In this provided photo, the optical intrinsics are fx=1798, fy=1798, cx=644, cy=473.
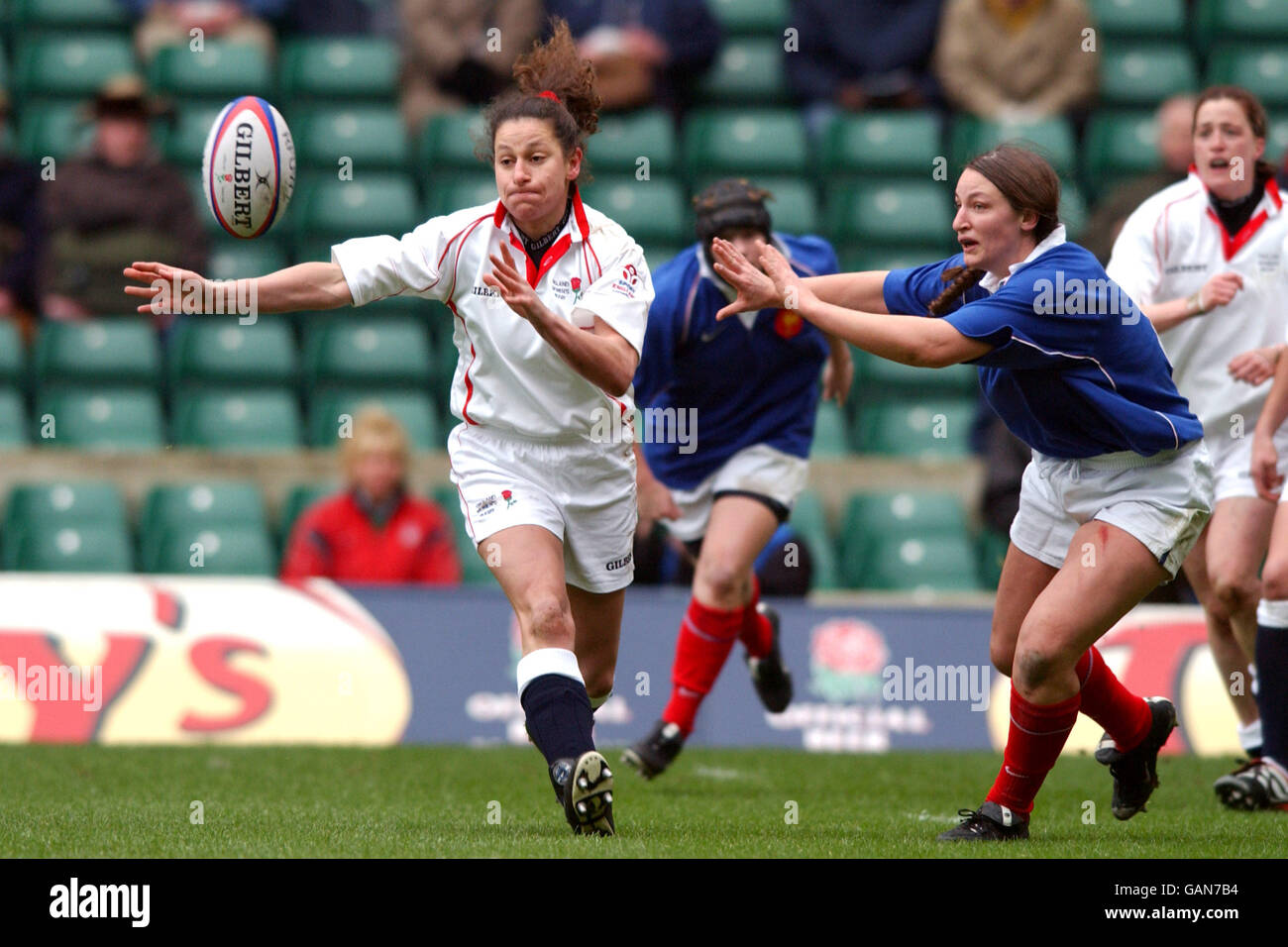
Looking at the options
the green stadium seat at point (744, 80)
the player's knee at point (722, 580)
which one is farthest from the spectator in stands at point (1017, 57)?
the player's knee at point (722, 580)

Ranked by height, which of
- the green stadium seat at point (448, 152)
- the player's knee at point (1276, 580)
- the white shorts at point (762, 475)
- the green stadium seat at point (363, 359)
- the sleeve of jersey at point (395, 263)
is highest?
the green stadium seat at point (448, 152)

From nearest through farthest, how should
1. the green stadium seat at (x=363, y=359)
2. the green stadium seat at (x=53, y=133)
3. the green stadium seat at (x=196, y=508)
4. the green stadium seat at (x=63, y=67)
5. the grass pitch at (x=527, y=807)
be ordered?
the grass pitch at (x=527, y=807) → the green stadium seat at (x=196, y=508) → the green stadium seat at (x=363, y=359) → the green stadium seat at (x=53, y=133) → the green stadium seat at (x=63, y=67)

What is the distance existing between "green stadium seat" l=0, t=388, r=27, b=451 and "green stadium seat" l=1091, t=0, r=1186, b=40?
27.4 feet

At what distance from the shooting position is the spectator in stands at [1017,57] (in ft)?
41.5

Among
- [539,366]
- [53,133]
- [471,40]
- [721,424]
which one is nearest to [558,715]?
[539,366]

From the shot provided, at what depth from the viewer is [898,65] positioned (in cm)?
1312

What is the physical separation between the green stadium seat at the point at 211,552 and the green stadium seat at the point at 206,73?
3.98 m

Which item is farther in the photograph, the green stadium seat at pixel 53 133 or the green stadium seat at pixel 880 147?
the green stadium seat at pixel 880 147

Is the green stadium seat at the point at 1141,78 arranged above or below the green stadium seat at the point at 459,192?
above

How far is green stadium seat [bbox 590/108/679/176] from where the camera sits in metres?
12.5

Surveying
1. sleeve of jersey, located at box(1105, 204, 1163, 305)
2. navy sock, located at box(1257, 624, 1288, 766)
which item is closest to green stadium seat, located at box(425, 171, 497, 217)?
sleeve of jersey, located at box(1105, 204, 1163, 305)

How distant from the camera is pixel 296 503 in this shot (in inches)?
412

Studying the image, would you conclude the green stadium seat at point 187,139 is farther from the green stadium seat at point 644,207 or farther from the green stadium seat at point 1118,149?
the green stadium seat at point 1118,149

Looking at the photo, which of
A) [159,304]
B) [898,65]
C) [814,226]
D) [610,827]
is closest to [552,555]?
[610,827]
